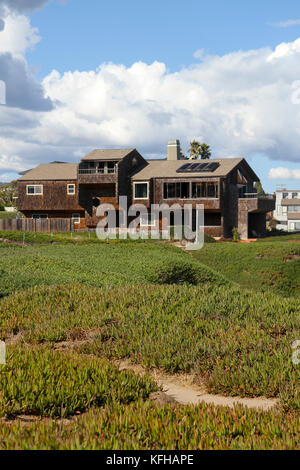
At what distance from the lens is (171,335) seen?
9781 millimetres

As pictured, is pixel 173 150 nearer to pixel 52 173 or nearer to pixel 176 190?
pixel 176 190

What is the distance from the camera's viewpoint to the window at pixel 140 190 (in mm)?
52469

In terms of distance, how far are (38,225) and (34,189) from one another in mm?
7647

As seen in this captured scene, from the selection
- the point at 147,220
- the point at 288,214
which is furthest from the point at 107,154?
the point at 288,214

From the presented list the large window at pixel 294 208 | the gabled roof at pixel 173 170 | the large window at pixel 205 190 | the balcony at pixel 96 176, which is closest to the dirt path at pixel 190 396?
the large window at pixel 205 190

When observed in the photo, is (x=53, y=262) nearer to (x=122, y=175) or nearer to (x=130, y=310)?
(x=130, y=310)

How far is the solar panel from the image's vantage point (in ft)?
168

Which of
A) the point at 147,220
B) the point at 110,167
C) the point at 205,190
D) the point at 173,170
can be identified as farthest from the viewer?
the point at 110,167

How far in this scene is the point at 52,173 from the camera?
56.7m

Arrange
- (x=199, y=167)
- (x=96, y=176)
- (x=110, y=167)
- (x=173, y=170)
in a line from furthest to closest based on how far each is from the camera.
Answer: (x=110, y=167), (x=173, y=170), (x=96, y=176), (x=199, y=167)

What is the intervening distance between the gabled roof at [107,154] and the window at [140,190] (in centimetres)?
345

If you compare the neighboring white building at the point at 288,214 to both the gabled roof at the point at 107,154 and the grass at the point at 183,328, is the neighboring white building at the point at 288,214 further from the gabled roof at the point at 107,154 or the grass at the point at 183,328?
the grass at the point at 183,328

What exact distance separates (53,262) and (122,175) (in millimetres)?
32509

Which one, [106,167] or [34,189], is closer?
[106,167]
